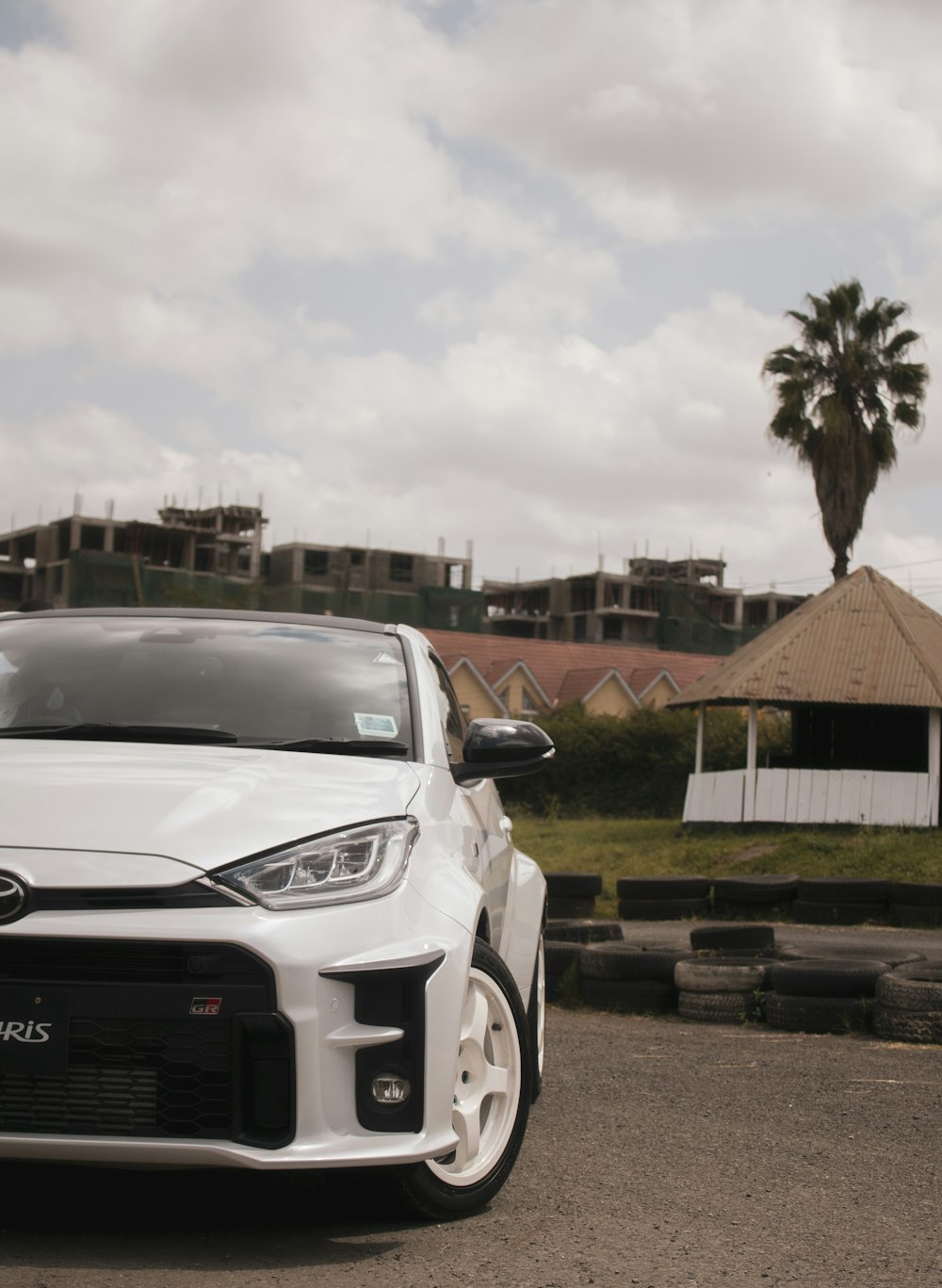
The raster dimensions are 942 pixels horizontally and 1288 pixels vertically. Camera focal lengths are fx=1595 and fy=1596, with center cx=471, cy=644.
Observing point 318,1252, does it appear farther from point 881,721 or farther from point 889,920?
point 881,721

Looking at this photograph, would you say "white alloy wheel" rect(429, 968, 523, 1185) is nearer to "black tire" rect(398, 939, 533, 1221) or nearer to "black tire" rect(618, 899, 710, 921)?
"black tire" rect(398, 939, 533, 1221)

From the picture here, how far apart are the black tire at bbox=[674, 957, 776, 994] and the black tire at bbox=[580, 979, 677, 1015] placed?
7.8 inches

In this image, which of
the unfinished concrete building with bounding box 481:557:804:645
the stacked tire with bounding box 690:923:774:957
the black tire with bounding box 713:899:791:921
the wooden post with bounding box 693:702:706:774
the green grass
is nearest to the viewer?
the stacked tire with bounding box 690:923:774:957

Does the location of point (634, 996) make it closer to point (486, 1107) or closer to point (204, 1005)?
point (486, 1107)

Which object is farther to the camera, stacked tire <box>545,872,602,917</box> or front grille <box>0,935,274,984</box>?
stacked tire <box>545,872,602,917</box>

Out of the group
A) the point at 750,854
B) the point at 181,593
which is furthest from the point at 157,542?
the point at 750,854

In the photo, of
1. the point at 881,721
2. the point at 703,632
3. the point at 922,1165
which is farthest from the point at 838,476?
the point at 922,1165

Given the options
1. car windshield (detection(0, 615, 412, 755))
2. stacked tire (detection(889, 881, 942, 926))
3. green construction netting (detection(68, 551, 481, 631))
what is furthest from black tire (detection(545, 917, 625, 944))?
green construction netting (detection(68, 551, 481, 631))

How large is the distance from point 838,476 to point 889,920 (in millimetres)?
20879

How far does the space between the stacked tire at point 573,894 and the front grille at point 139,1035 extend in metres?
12.7

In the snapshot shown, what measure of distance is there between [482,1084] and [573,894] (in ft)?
40.1

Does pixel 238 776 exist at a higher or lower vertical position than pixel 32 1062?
higher

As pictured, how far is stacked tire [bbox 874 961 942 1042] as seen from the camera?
24.8ft

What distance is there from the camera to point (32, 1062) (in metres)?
3.57
